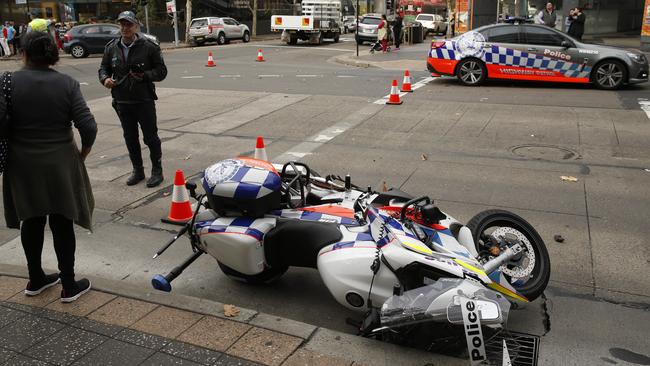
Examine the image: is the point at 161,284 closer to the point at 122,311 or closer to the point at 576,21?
the point at 122,311

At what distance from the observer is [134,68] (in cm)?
698

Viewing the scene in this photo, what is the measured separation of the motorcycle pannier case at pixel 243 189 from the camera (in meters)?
4.11

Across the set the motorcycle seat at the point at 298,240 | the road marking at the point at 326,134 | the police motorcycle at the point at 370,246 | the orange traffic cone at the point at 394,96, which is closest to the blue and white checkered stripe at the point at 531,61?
the orange traffic cone at the point at 394,96

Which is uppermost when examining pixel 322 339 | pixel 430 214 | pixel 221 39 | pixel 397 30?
pixel 397 30

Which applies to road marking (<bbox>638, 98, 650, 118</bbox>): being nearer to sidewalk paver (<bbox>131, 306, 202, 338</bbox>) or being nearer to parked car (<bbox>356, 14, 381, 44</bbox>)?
sidewalk paver (<bbox>131, 306, 202, 338</bbox>)

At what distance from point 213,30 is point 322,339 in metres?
33.7

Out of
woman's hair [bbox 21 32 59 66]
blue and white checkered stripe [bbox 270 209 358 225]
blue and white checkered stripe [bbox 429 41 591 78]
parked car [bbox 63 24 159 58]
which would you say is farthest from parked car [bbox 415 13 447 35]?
woman's hair [bbox 21 32 59 66]

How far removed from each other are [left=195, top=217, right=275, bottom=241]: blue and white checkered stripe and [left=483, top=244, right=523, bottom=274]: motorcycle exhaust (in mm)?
1451

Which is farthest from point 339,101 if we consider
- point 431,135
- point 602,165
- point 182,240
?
point 182,240

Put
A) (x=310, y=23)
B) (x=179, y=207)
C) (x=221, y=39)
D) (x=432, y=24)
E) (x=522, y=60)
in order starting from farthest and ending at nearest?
1. (x=432, y=24)
2. (x=221, y=39)
3. (x=310, y=23)
4. (x=522, y=60)
5. (x=179, y=207)

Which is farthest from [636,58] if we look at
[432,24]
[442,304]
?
[432,24]

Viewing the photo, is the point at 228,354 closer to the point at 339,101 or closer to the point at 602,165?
the point at 602,165

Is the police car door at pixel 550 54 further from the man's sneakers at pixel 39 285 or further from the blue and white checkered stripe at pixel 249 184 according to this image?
the man's sneakers at pixel 39 285

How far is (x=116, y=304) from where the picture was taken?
4.07m
